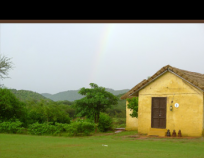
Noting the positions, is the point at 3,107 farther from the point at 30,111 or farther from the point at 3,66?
the point at 3,66

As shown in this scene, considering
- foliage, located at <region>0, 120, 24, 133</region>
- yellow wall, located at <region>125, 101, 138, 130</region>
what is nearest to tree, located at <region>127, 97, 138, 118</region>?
yellow wall, located at <region>125, 101, 138, 130</region>

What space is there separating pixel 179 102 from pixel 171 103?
20.8 inches

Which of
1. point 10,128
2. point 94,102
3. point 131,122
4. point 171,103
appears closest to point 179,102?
point 171,103

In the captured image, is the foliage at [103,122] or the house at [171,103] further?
the foliage at [103,122]

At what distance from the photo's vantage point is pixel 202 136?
51.6 feet

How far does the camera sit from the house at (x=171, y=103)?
16.0 m

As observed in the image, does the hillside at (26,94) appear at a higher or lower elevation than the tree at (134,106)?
higher

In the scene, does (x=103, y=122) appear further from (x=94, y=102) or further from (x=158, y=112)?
(x=158, y=112)

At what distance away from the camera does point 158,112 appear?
1747 cm

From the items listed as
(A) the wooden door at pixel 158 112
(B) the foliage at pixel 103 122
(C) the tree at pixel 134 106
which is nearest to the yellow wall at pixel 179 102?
(A) the wooden door at pixel 158 112

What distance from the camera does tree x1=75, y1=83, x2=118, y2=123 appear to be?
2376cm

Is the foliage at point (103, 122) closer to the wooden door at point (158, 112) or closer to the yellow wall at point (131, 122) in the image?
the yellow wall at point (131, 122)

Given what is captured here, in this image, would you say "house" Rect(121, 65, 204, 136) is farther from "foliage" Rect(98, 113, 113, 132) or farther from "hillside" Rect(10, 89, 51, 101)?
"hillside" Rect(10, 89, 51, 101)

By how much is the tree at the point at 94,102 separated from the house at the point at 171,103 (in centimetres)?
577
